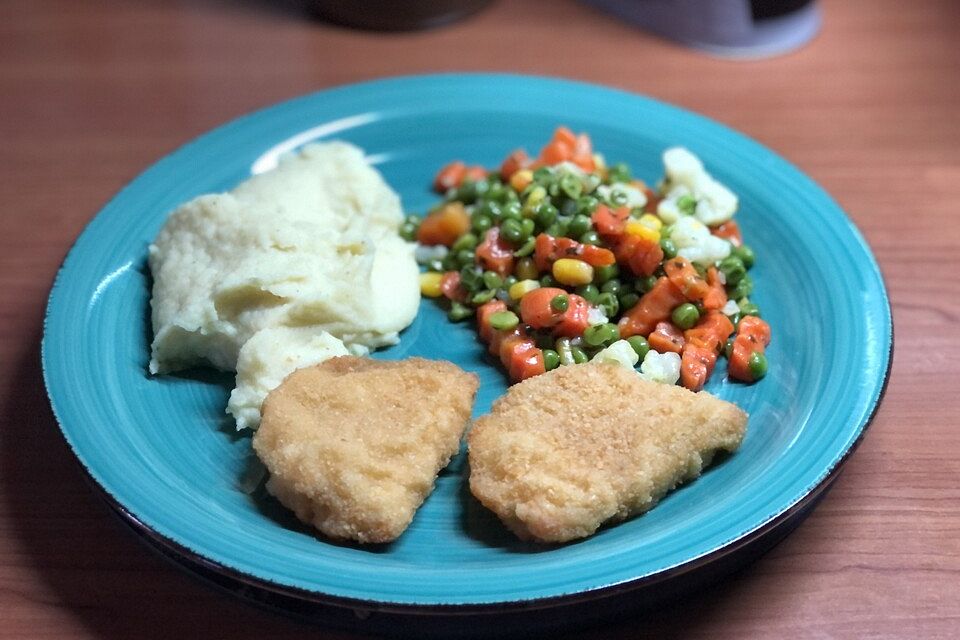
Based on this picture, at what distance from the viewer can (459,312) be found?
3576 mm

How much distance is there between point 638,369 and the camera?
3.35 meters

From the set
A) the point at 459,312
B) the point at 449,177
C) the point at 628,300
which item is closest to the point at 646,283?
the point at 628,300

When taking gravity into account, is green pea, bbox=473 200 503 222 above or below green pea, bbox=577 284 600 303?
above

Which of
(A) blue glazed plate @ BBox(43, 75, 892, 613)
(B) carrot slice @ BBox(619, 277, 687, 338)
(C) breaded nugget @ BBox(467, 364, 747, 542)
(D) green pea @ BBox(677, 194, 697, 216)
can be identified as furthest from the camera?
(D) green pea @ BBox(677, 194, 697, 216)

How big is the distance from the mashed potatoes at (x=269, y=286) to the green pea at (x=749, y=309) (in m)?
1.17

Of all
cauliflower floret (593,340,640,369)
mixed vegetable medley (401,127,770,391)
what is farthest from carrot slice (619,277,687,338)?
cauliflower floret (593,340,640,369)

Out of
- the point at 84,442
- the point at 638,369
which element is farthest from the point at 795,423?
the point at 84,442

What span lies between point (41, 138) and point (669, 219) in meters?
3.11

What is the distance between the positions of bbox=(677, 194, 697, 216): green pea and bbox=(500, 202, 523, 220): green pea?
60 centimetres

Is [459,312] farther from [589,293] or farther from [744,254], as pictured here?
[744,254]

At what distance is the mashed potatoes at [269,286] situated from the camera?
10.4 ft

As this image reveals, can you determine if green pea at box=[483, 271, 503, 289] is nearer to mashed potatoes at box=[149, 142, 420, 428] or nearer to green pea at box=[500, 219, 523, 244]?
green pea at box=[500, 219, 523, 244]

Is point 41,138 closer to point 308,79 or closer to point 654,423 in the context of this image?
point 308,79

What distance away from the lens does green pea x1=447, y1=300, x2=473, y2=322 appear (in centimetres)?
358
